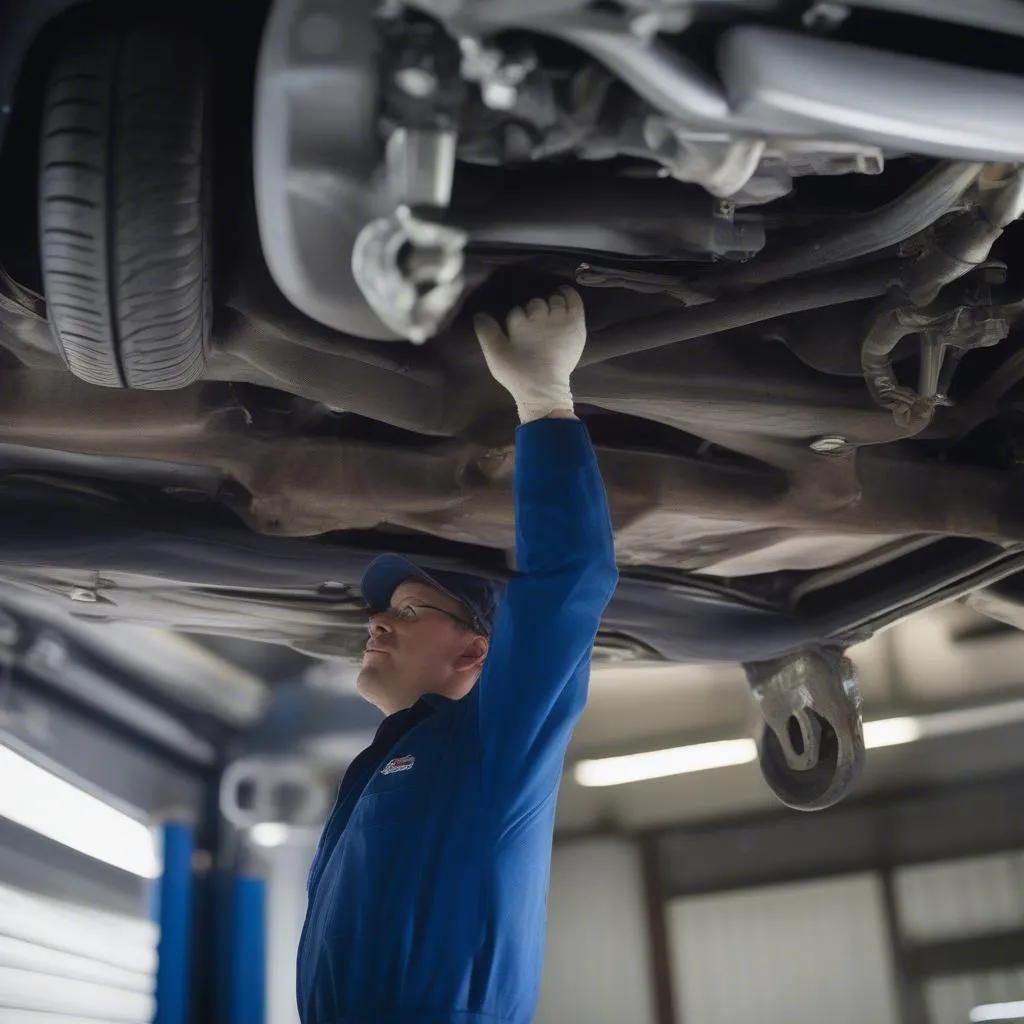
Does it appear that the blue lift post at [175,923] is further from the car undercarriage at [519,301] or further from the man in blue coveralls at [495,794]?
the man in blue coveralls at [495,794]

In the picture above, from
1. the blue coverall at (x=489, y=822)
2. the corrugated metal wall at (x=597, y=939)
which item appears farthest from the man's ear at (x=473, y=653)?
the corrugated metal wall at (x=597, y=939)

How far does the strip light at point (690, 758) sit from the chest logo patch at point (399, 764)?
132 inches

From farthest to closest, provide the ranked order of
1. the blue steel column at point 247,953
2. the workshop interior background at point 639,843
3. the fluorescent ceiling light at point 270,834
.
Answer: the fluorescent ceiling light at point 270,834, the blue steel column at point 247,953, the workshop interior background at point 639,843

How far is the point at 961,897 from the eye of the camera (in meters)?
4.72

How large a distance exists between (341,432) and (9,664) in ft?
5.28

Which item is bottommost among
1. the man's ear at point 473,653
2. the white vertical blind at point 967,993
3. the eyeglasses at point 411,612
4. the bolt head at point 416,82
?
the white vertical blind at point 967,993

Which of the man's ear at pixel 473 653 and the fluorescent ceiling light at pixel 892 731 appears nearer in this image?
the man's ear at pixel 473 653

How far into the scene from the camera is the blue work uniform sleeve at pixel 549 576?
120cm

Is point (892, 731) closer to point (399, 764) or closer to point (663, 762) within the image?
point (663, 762)

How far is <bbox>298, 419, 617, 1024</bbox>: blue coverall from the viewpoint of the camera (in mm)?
1210

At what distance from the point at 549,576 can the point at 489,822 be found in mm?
328

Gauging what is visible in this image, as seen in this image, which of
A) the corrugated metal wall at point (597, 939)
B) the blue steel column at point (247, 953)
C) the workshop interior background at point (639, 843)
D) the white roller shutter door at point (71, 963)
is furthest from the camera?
the corrugated metal wall at point (597, 939)

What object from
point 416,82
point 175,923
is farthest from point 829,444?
point 175,923

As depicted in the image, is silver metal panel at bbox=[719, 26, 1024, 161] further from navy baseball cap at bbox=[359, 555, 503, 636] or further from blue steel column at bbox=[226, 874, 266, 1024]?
blue steel column at bbox=[226, 874, 266, 1024]
